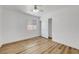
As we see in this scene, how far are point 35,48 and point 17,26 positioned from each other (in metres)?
0.57

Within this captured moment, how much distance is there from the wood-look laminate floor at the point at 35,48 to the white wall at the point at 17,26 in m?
0.11

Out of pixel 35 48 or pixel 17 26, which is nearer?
pixel 35 48

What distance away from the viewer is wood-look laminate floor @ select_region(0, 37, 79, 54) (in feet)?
4.17

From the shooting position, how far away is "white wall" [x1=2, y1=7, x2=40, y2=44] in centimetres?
151

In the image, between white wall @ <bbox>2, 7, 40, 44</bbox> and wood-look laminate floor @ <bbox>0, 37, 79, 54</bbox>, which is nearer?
wood-look laminate floor @ <bbox>0, 37, 79, 54</bbox>

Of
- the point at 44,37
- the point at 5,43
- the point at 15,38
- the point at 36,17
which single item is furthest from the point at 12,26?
the point at 44,37

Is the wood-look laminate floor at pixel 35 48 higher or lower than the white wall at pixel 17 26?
lower

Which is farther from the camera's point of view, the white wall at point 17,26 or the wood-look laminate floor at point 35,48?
the white wall at point 17,26

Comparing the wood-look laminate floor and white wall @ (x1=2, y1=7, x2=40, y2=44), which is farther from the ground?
white wall @ (x1=2, y1=7, x2=40, y2=44)

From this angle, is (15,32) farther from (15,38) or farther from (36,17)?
(36,17)

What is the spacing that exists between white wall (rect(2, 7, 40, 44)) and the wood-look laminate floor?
114 millimetres

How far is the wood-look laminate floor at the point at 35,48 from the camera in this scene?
1271 mm

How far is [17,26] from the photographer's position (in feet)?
5.28
